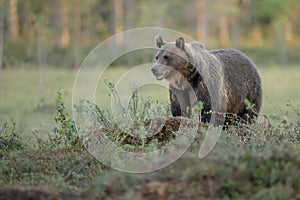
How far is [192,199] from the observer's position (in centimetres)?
607

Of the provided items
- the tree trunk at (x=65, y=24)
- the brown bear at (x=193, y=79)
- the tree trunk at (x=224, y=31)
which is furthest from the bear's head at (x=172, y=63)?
the tree trunk at (x=224, y=31)

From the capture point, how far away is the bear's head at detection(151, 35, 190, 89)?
990cm

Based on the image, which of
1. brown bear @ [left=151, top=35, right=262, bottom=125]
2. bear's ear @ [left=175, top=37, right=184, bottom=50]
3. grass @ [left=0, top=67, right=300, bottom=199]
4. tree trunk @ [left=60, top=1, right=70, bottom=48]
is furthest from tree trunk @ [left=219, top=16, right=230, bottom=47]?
grass @ [left=0, top=67, right=300, bottom=199]

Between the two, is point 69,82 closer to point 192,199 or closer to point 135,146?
point 135,146

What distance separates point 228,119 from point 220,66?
3.23 ft

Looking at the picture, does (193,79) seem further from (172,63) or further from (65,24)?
(65,24)

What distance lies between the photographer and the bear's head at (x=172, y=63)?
9898 mm

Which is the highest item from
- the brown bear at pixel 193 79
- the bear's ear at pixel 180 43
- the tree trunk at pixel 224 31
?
the bear's ear at pixel 180 43

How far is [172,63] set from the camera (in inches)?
391

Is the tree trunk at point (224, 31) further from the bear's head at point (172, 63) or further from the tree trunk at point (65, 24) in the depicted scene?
the bear's head at point (172, 63)

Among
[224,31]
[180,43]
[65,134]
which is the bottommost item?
[224,31]

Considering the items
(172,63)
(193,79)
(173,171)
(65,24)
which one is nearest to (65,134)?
(172,63)

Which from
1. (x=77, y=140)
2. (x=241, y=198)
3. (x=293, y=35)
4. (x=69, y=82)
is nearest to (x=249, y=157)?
(x=241, y=198)

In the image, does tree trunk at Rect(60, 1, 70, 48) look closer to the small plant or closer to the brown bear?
the brown bear
